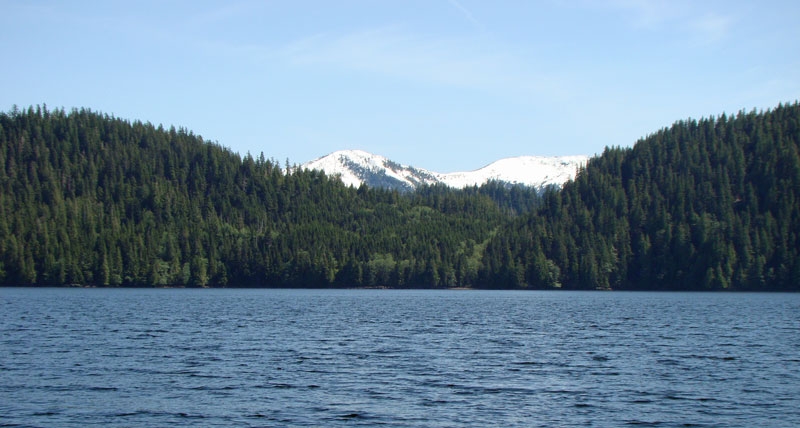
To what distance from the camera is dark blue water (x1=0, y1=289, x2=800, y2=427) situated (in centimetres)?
3728

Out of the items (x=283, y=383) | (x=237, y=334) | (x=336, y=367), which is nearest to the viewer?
(x=283, y=383)

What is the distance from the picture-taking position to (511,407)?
39188 millimetres

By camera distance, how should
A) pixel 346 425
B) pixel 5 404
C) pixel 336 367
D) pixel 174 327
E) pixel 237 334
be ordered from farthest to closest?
pixel 174 327
pixel 237 334
pixel 336 367
pixel 5 404
pixel 346 425

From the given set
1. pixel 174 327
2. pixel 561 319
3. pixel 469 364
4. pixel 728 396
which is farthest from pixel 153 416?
pixel 561 319

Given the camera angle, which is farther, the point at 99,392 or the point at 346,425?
the point at 99,392

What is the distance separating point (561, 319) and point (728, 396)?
58920mm

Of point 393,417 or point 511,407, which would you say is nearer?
point 393,417

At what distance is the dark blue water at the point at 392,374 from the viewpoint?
37.3m

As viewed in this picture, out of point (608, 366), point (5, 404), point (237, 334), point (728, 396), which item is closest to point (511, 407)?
point (728, 396)

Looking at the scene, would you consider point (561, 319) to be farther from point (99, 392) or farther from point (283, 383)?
point (99, 392)

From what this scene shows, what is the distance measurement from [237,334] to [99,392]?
106ft

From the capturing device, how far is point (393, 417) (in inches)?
1446

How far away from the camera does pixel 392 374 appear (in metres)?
49.3

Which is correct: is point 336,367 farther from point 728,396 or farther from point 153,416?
point 728,396
